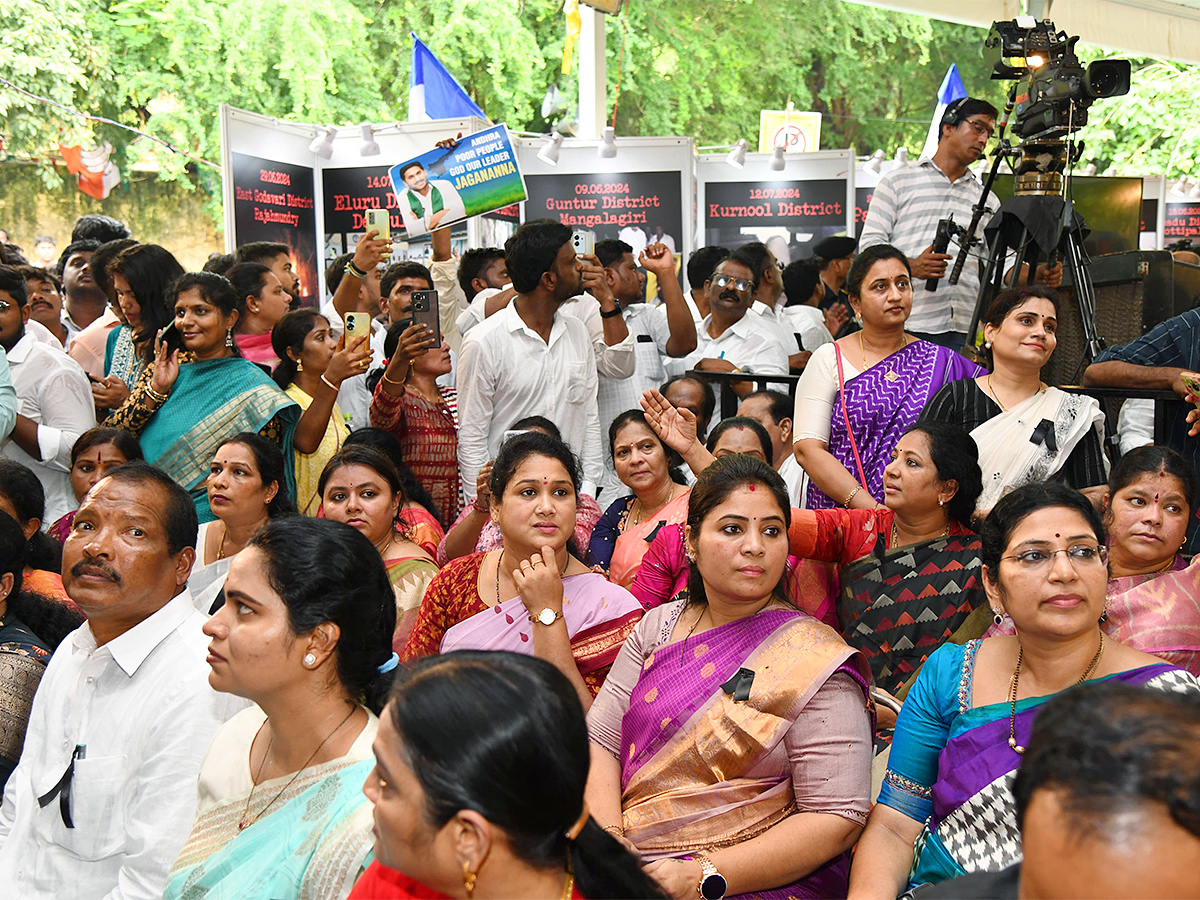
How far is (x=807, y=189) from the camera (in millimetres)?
8305

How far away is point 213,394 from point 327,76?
9.66 meters

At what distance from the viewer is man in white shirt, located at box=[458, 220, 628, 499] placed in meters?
3.85

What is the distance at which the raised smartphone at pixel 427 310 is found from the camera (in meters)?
3.84

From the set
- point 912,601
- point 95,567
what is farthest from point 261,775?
point 912,601

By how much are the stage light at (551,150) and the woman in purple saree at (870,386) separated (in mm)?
4233

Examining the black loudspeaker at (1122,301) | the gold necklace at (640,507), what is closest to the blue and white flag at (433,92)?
the black loudspeaker at (1122,301)

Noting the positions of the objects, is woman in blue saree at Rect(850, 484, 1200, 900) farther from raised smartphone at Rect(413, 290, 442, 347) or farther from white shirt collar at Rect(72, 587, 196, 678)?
raised smartphone at Rect(413, 290, 442, 347)

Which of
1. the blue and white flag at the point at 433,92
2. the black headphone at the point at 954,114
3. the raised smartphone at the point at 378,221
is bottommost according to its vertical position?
the raised smartphone at the point at 378,221

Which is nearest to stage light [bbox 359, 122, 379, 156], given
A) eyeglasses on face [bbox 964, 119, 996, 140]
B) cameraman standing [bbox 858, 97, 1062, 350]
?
cameraman standing [bbox 858, 97, 1062, 350]

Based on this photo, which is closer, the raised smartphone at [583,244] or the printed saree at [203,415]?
the printed saree at [203,415]

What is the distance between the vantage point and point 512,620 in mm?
2625

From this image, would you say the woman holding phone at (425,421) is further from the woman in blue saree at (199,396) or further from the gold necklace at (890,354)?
the gold necklace at (890,354)

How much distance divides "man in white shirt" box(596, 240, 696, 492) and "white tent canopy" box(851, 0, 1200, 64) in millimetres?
2535

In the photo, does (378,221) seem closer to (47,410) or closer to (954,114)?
(47,410)
